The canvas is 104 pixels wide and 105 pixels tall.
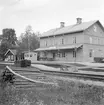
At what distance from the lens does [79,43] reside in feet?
126

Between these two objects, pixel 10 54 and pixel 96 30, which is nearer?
pixel 96 30

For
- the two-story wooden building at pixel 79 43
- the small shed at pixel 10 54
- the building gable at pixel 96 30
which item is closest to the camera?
the two-story wooden building at pixel 79 43

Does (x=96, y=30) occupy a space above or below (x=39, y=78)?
above

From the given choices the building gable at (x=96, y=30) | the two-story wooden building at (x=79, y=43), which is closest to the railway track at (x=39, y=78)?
the two-story wooden building at (x=79, y=43)

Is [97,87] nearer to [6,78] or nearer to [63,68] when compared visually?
[6,78]

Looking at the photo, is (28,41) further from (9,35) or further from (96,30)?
(96,30)

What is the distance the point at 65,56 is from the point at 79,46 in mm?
4917

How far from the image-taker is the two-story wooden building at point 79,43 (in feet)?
124

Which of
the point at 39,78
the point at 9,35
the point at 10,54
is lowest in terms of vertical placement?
the point at 39,78

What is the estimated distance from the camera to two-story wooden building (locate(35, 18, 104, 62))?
3769 centimetres

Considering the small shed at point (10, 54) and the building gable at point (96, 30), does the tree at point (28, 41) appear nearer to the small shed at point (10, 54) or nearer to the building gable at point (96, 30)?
the small shed at point (10, 54)

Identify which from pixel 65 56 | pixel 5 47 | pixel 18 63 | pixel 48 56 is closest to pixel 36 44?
pixel 5 47

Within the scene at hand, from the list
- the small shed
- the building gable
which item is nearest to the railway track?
the building gable

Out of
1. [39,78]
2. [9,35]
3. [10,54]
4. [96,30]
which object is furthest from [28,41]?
[39,78]
